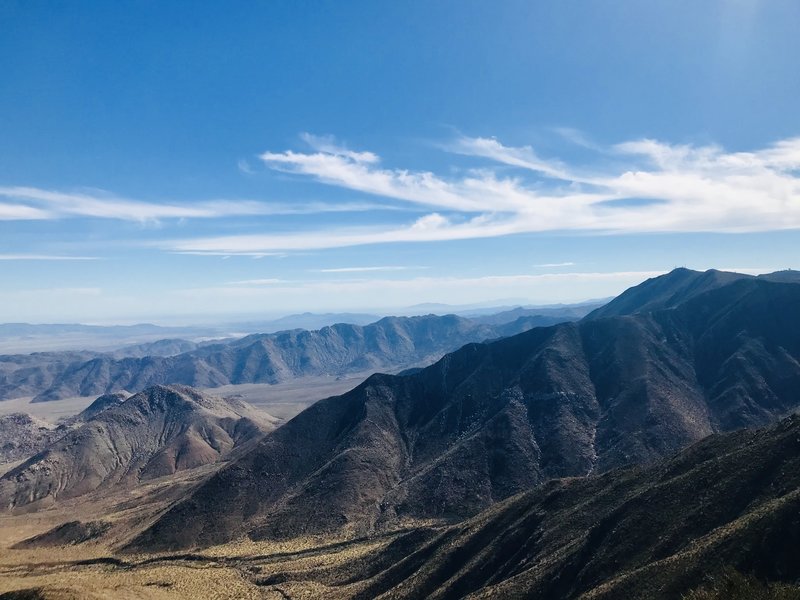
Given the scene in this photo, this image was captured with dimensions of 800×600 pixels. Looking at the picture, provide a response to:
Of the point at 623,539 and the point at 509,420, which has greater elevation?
the point at 623,539

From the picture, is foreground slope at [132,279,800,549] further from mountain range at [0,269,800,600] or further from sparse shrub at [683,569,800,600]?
sparse shrub at [683,569,800,600]

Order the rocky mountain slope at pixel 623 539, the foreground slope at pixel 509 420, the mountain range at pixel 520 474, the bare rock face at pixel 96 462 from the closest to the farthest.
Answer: the rocky mountain slope at pixel 623 539
the mountain range at pixel 520 474
the foreground slope at pixel 509 420
the bare rock face at pixel 96 462

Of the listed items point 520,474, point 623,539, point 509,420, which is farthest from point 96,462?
point 623,539

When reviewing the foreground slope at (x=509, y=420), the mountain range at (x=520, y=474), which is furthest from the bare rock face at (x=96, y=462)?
the foreground slope at (x=509, y=420)

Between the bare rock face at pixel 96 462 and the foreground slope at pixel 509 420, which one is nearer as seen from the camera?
the foreground slope at pixel 509 420

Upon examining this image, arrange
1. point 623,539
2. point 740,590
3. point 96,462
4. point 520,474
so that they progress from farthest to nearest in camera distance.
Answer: point 96,462 < point 520,474 < point 623,539 < point 740,590

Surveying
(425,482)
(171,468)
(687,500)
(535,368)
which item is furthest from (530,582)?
(171,468)

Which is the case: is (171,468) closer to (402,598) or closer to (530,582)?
(402,598)

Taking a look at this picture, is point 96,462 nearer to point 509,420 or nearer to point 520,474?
point 509,420

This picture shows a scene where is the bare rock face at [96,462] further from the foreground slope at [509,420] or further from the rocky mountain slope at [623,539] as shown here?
the rocky mountain slope at [623,539]

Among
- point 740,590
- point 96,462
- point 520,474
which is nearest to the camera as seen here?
point 740,590
